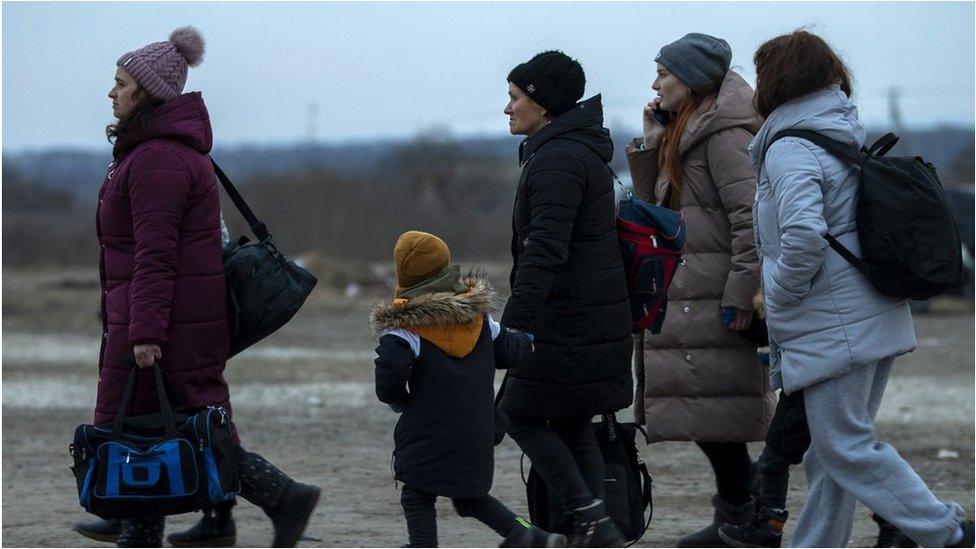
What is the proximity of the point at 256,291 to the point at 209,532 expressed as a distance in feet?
3.28

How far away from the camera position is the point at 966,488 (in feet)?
24.2

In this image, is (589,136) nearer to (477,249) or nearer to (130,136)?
(130,136)

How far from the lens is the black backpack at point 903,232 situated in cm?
482

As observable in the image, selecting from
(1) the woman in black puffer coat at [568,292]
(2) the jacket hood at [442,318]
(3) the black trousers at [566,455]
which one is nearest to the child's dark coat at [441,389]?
(2) the jacket hood at [442,318]

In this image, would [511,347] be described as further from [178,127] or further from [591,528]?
[178,127]

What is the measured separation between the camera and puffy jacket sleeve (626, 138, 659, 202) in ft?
19.1

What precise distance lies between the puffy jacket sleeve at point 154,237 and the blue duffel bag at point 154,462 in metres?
0.17

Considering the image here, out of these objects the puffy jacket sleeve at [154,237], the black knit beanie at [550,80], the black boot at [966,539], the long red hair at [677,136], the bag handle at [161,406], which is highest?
the black knit beanie at [550,80]

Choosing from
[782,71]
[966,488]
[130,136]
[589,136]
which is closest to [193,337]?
[130,136]

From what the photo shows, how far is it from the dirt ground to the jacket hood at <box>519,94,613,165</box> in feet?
5.30

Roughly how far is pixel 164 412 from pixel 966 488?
3.92 m

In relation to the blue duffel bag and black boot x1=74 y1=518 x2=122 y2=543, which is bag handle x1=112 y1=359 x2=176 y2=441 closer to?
the blue duffel bag

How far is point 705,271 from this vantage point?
18.6 ft

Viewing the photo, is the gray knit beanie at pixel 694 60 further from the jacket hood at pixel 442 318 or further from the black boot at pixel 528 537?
the black boot at pixel 528 537
